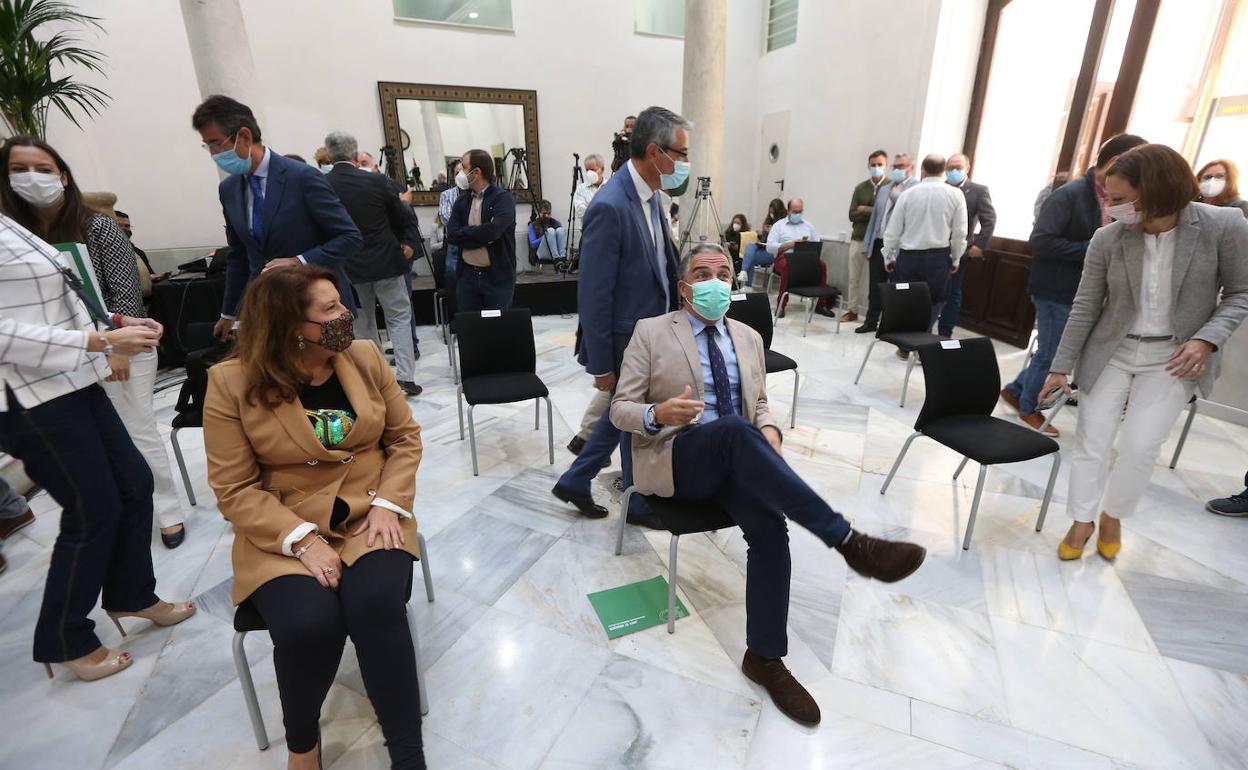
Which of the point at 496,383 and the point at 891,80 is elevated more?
the point at 891,80

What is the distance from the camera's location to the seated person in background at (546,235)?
721 centimetres

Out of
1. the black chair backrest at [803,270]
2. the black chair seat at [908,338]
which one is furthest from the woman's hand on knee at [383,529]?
the black chair backrest at [803,270]

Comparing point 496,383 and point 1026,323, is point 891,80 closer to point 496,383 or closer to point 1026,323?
point 1026,323

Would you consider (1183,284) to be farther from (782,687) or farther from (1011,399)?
(1011,399)

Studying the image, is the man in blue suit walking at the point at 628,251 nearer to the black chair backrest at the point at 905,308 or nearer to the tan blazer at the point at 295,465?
the tan blazer at the point at 295,465

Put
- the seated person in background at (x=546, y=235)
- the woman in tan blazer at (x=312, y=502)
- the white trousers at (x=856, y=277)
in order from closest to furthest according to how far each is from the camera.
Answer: the woman in tan blazer at (x=312, y=502) → the white trousers at (x=856, y=277) → the seated person in background at (x=546, y=235)

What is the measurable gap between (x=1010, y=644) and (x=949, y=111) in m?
5.56

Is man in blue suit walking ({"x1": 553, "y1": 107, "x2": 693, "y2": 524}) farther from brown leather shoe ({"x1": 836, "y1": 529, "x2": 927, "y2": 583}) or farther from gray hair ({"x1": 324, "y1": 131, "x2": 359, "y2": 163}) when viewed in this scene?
gray hair ({"x1": 324, "y1": 131, "x2": 359, "y2": 163})

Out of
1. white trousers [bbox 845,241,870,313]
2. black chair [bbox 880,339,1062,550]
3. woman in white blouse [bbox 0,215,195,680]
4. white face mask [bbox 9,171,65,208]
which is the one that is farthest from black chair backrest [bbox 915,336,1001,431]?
white trousers [bbox 845,241,870,313]

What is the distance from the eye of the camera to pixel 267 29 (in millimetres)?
6098

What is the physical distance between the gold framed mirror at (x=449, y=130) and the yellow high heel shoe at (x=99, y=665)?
590cm

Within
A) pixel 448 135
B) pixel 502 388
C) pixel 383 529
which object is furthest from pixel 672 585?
pixel 448 135

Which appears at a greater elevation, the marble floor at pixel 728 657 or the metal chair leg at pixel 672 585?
the metal chair leg at pixel 672 585

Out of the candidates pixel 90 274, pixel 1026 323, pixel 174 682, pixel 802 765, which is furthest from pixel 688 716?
pixel 1026 323
